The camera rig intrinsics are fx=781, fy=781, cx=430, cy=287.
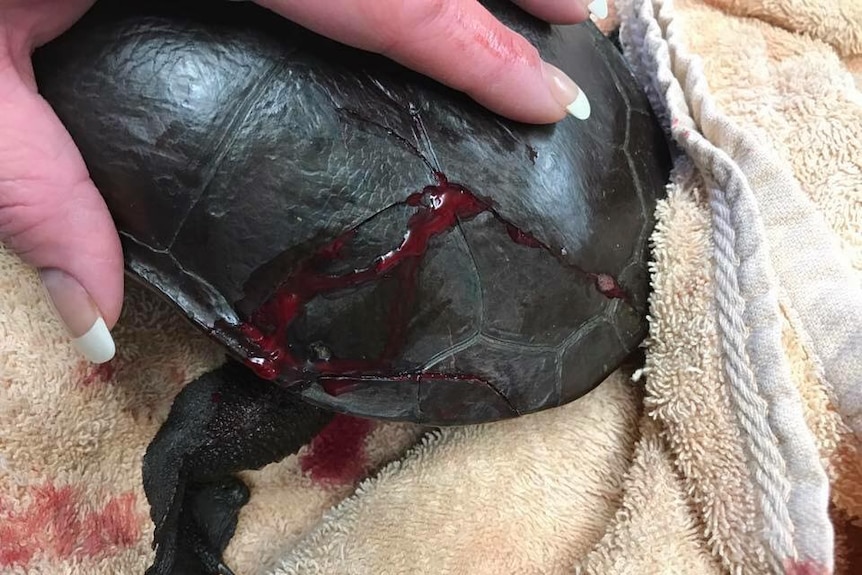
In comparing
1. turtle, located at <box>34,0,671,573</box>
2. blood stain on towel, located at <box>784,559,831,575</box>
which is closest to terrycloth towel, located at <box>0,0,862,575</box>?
blood stain on towel, located at <box>784,559,831,575</box>

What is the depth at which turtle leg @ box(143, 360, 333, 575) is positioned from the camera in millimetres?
750

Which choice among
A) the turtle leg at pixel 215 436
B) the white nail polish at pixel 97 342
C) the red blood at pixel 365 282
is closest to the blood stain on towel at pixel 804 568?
the red blood at pixel 365 282

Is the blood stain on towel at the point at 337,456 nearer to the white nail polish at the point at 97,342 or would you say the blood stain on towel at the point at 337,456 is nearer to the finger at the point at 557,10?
the white nail polish at the point at 97,342

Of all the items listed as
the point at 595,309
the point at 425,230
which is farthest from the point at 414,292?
the point at 595,309

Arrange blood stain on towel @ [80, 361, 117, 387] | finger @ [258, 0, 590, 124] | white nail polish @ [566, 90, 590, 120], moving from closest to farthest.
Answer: finger @ [258, 0, 590, 124], white nail polish @ [566, 90, 590, 120], blood stain on towel @ [80, 361, 117, 387]

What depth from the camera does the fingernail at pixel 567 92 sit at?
25.6 inches

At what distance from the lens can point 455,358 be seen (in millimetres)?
661

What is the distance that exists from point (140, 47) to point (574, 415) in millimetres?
531

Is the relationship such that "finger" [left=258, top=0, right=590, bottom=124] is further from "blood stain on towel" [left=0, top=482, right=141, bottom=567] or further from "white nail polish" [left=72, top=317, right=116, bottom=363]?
"blood stain on towel" [left=0, top=482, right=141, bottom=567]

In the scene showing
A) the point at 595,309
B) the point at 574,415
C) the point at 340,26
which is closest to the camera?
the point at 340,26

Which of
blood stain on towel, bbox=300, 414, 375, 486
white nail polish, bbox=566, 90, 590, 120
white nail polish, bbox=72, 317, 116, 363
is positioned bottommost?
blood stain on towel, bbox=300, 414, 375, 486

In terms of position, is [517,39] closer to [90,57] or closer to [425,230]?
[425,230]

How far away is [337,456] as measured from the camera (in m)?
0.90

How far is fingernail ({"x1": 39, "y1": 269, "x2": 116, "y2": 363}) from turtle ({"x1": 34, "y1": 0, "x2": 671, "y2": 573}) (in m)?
0.05
